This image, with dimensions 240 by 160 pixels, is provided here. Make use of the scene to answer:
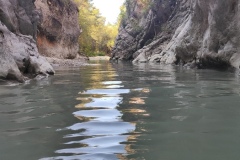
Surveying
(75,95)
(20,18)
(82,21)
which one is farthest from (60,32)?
(75,95)

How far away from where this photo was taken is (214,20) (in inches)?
456

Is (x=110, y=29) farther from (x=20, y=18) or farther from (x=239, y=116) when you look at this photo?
(x=239, y=116)

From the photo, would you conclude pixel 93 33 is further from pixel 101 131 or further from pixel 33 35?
pixel 101 131

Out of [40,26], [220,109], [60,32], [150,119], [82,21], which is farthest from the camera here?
[82,21]

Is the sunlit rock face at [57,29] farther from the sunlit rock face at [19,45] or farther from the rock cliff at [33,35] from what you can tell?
the sunlit rock face at [19,45]

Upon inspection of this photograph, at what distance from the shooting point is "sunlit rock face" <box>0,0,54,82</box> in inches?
274

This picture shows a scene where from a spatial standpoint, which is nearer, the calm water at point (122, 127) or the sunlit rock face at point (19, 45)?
the calm water at point (122, 127)

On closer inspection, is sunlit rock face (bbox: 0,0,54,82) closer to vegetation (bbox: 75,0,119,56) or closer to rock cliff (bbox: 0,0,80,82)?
rock cliff (bbox: 0,0,80,82)

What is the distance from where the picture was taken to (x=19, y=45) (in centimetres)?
862

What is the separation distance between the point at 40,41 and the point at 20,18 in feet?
41.9

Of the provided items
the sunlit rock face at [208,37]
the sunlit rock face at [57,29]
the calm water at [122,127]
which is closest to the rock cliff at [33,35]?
the sunlit rock face at [57,29]

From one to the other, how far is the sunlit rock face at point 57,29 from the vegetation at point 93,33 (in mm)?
9017

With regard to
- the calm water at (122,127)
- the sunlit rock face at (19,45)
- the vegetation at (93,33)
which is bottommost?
the calm water at (122,127)

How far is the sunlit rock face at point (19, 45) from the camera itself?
22.8 ft
